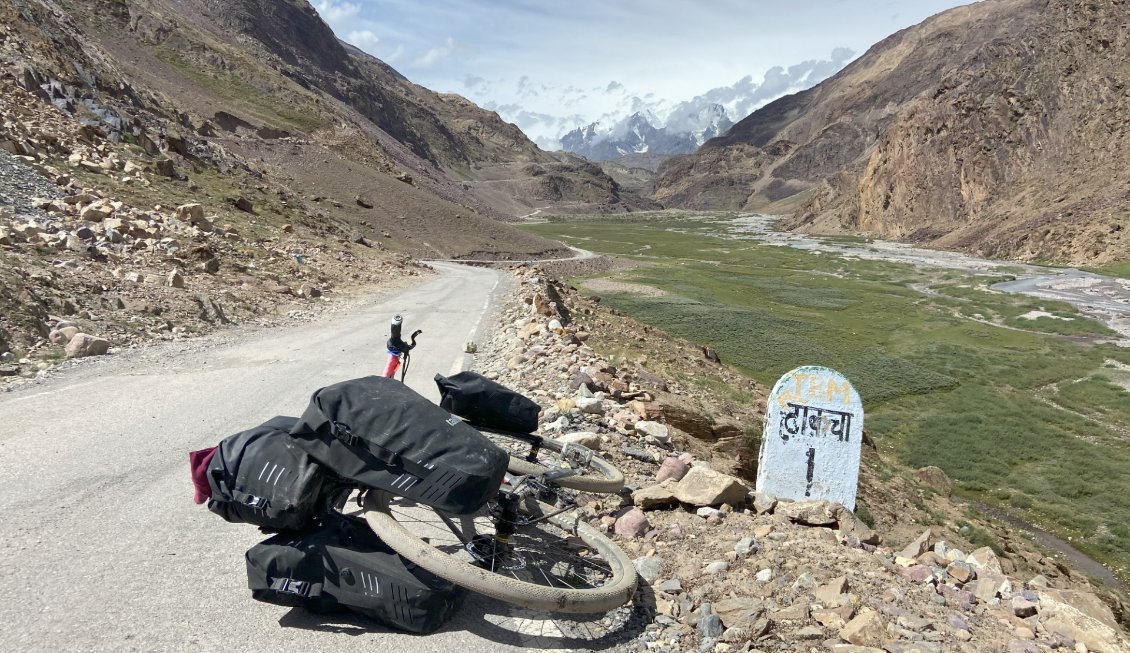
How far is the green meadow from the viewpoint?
18875 mm

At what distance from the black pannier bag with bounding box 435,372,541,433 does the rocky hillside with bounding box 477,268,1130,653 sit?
1.43m

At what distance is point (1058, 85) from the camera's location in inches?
4092

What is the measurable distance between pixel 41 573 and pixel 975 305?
62.5m

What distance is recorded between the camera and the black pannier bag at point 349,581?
4.81 meters

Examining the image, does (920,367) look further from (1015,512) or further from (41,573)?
(41,573)

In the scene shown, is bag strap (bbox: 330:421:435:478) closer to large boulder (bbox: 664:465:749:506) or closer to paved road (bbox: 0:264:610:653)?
paved road (bbox: 0:264:610:653)

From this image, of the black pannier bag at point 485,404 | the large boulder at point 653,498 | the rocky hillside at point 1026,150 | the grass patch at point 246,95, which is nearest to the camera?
the black pannier bag at point 485,404

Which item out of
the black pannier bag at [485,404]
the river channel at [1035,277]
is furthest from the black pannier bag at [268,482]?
the river channel at [1035,277]

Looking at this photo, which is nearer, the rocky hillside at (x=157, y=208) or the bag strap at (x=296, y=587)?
the bag strap at (x=296, y=587)

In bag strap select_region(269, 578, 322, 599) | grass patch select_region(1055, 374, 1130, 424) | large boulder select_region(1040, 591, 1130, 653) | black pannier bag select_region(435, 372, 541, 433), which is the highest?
black pannier bag select_region(435, 372, 541, 433)

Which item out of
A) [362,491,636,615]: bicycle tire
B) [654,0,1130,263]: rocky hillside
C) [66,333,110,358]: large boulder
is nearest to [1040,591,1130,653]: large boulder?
[362,491,636,615]: bicycle tire

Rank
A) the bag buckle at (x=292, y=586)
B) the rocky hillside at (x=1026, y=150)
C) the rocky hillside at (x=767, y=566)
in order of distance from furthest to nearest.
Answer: the rocky hillside at (x=1026, y=150), the rocky hillside at (x=767, y=566), the bag buckle at (x=292, y=586)

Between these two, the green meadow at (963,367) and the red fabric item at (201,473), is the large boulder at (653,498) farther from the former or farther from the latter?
the green meadow at (963,367)

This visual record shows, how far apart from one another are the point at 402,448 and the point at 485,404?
200 centimetres
